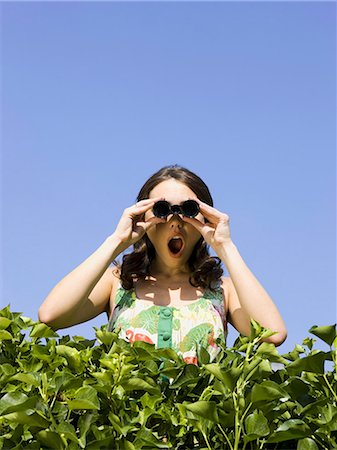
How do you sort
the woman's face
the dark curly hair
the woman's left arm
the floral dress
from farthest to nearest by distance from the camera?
the dark curly hair, the woman's face, the floral dress, the woman's left arm

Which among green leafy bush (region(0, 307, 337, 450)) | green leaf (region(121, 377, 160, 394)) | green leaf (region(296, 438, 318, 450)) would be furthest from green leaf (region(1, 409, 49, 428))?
green leaf (region(296, 438, 318, 450))

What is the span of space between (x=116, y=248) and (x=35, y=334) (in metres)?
1.04

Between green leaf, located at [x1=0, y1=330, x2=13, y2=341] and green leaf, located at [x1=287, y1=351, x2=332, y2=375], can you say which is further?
green leaf, located at [x1=0, y1=330, x2=13, y2=341]

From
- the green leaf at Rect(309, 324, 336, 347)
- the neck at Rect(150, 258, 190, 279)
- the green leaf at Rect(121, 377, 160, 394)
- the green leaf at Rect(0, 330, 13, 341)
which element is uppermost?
the neck at Rect(150, 258, 190, 279)

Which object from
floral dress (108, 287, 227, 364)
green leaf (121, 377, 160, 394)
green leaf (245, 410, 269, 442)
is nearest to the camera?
A: green leaf (245, 410, 269, 442)

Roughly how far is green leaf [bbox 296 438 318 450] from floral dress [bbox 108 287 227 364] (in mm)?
1485

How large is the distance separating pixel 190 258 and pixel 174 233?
0.92 feet

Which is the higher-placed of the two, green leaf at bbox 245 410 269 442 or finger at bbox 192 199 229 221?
finger at bbox 192 199 229 221

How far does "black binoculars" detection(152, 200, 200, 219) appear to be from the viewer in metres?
3.50

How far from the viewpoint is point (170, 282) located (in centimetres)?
374

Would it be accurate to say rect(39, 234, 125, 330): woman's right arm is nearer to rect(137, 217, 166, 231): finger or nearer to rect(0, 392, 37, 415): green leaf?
rect(137, 217, 166, 231): finger

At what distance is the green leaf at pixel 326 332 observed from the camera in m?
2.05

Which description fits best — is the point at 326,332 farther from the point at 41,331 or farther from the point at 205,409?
the point at 41,331

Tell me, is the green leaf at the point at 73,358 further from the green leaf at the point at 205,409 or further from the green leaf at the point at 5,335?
the green leaf at the point at 205,409
